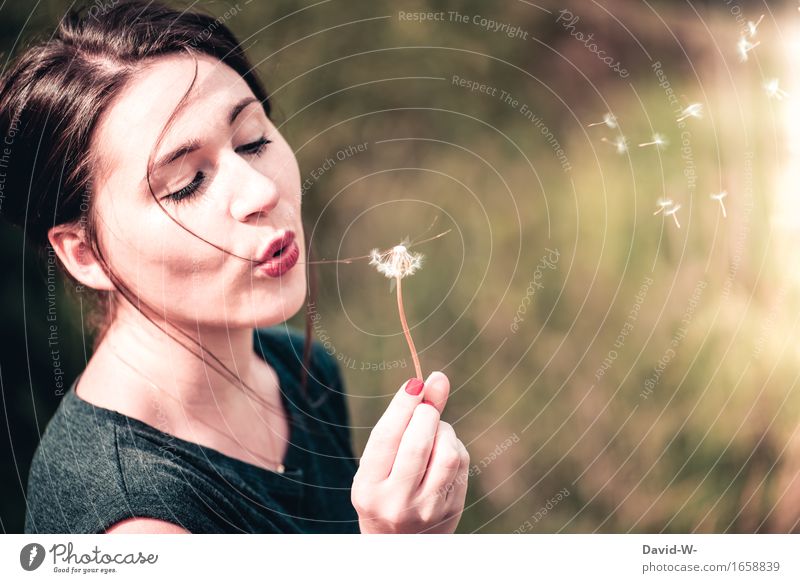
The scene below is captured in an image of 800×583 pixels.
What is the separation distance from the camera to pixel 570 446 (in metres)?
1.21

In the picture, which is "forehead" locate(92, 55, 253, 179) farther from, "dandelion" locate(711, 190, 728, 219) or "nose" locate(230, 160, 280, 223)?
"dandelion" locate(711, 190, 728, 219)

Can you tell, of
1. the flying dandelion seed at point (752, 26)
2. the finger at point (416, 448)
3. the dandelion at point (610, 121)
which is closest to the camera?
the finger at point (416, 448)

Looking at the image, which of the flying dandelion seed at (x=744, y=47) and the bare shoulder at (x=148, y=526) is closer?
the bare shoulder at (x=148, y=526)

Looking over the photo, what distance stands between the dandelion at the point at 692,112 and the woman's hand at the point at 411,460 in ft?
2.06

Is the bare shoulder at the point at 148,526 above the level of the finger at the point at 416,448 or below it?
below

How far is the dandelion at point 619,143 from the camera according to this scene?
1.10 meters

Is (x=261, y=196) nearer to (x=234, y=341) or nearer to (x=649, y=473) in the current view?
(x=234, y=341)

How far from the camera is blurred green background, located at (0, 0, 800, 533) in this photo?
1.01 m

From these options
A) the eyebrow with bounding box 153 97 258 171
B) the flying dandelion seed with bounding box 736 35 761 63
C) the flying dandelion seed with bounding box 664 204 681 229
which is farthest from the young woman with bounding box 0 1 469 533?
the flying dandelion seed with bounding box 736 35 761 63

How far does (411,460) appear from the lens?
65 centimetres

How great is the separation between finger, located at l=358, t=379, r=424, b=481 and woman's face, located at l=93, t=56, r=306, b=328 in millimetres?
169

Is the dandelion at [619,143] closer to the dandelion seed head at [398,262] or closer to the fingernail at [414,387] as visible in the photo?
the dandelion seed head at [398,262]

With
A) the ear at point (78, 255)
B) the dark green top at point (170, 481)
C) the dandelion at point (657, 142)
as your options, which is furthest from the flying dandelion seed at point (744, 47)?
the ear at point (78, 255)

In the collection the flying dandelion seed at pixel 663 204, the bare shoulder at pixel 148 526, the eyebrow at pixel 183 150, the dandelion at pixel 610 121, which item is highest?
the dandelion at pixel 610 121
